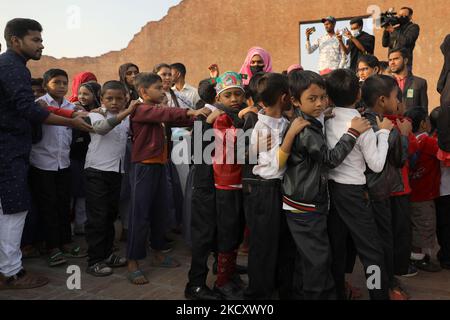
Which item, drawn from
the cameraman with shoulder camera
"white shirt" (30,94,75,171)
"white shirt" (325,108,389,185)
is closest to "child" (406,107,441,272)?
"white shirt" (325,108,389,185)

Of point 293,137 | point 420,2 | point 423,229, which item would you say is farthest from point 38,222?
point 420,2

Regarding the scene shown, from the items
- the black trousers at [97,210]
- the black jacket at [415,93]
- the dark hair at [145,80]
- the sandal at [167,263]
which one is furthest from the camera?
the black jacket at [415,93]

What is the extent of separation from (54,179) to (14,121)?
0.85 metres

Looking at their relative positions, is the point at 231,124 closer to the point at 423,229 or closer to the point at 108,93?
the point at 108,93

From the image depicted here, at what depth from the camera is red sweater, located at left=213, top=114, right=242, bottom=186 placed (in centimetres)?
266

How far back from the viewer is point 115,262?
3623 millimetres

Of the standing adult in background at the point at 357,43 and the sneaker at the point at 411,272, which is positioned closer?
the sneaker at the point at 411,272

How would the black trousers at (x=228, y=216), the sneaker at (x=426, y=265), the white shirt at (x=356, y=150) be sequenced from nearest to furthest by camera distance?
the white shirt at (x=356, y=150)
the black trousers at (x=228, y=216)
the sneaker at (x=426, y=265)

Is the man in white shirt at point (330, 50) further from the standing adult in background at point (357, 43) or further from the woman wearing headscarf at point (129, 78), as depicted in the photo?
the woman wearing headscarf at point (129, 78)

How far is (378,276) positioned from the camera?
7.93 feet

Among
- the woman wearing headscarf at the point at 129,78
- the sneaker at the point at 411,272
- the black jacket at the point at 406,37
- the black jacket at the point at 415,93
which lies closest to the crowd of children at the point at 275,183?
the sneaker at the point at 411,272

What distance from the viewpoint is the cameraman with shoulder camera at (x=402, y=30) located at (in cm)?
612

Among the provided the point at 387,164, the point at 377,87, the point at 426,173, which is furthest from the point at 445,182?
the point at 377,87

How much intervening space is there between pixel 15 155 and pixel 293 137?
2276mm
